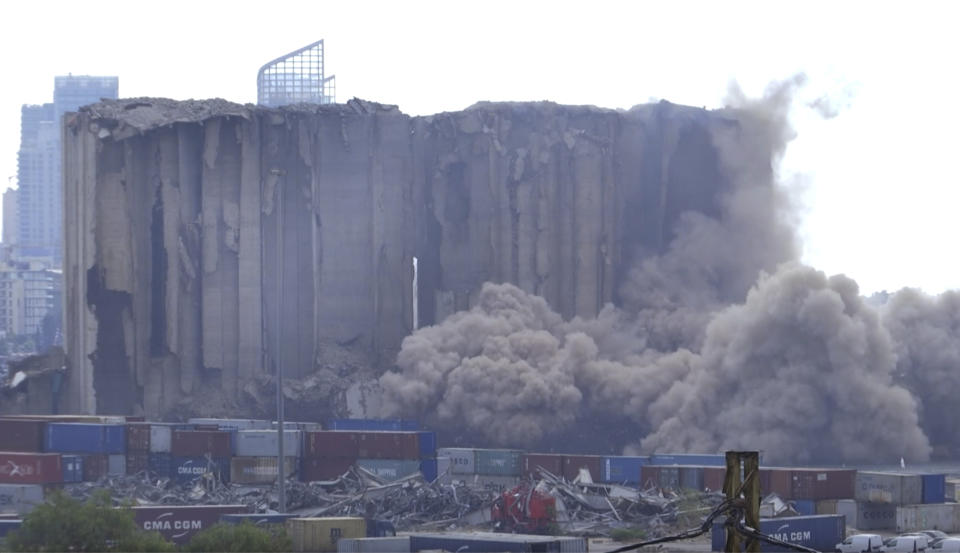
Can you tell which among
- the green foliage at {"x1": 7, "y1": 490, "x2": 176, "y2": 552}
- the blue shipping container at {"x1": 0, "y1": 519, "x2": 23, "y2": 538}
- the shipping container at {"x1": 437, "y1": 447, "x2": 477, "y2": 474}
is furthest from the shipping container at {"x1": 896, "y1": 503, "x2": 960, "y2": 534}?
the blue shipping container at {"x1": 0, "y1": 519, "x2": 23, "y2": 538}

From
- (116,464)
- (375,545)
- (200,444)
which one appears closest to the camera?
(375,545)

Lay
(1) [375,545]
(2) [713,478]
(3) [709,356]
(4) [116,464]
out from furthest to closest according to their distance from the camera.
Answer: (3) [709,356]
(4) [116,464]
(2) [713,478]
(1) [375,545]

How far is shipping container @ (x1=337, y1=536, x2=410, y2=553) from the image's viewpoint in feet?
165

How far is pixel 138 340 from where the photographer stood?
107m

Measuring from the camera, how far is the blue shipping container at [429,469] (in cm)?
7600

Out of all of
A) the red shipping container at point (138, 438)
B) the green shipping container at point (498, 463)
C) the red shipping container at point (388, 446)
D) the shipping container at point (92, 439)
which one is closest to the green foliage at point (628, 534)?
the green shipping container at point (498, 463)

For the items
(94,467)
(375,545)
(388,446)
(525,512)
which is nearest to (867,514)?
(525,512)

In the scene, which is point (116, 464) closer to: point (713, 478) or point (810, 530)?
point (713, 478)

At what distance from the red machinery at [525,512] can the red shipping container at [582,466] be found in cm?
810

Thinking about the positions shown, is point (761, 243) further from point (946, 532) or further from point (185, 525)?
point (185, 525)

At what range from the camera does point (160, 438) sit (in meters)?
79.8

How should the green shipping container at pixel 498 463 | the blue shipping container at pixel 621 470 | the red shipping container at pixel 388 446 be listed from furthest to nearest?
the red shipping container at pixel 388 446 → the green shipping container at pixel 498 463 → the blue shipping container at pixel 621 470

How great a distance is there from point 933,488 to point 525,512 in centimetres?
1450

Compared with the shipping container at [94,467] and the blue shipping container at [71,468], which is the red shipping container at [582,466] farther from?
the blue shipping container at [71,468]
